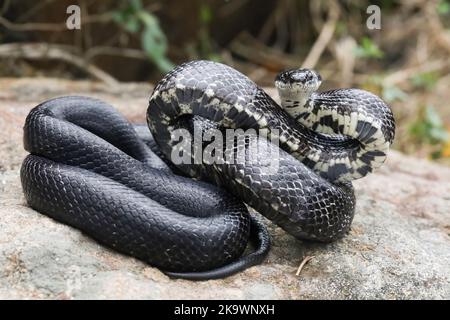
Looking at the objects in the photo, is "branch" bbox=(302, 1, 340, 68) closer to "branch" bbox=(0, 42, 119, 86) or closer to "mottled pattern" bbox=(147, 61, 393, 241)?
"branch" bbox=(0, 42, 119, 86)

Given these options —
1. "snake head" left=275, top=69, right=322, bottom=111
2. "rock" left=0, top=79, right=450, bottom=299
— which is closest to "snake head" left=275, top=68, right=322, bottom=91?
"snake head" left=275, top=69, right=322, bottom=111

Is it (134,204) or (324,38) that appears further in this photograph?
(324,38)

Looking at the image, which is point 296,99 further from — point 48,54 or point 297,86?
point 48,54

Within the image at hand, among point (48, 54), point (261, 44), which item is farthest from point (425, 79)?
point (48, 54)

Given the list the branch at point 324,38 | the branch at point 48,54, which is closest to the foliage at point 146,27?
the branch at point 48,54

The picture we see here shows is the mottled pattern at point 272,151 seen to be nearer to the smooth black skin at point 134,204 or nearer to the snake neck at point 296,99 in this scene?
the snake neck at point 296,99

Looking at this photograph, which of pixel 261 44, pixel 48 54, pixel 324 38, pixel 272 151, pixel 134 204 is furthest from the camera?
pixel 261 44
